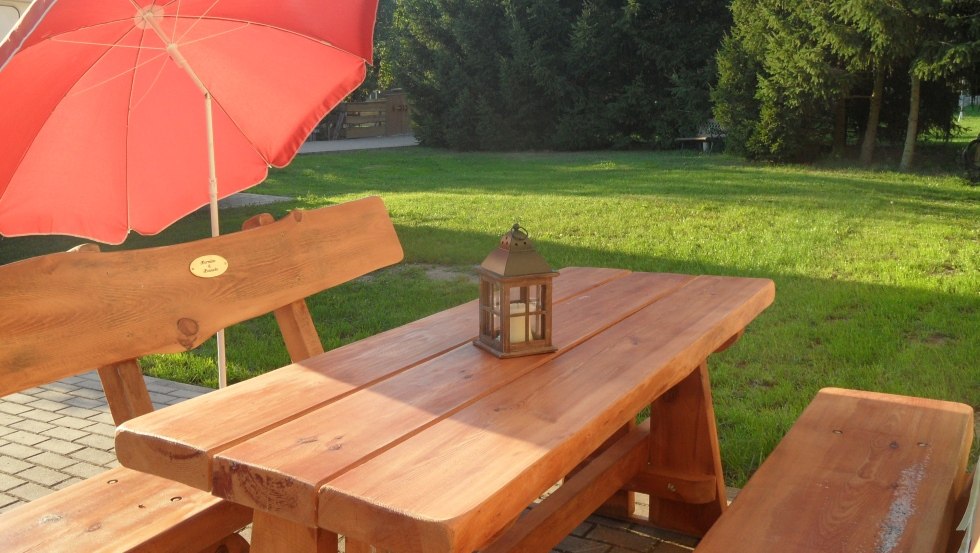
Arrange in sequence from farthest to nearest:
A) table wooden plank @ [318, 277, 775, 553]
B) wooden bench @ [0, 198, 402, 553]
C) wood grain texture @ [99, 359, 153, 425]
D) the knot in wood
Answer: the knot in wood < wood grain texture @ [99, 359, 153, 425] < wooden bench @ [0, 198, 402, 553] < table wooden plank @ [318, 277, 775, 553]

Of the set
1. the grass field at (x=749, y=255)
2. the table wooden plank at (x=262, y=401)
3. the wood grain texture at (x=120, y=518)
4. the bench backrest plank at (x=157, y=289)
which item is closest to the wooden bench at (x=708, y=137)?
the grass field at (x=749, y=255)

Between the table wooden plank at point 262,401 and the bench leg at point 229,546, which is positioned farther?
the bench leg at point 229,546

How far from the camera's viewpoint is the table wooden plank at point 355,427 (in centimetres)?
171

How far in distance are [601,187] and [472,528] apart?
12.1 m

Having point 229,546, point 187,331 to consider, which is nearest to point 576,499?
point 229,546

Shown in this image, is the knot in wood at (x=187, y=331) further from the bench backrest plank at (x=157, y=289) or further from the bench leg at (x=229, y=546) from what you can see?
the bench leg at (x=229, y=546)

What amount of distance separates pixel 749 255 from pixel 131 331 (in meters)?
6.08

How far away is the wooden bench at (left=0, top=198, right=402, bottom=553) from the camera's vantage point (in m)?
2.23

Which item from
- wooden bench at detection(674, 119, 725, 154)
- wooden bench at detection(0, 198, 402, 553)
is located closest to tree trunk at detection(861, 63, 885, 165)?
wooden bench at detection(674, 119, 725, 154)

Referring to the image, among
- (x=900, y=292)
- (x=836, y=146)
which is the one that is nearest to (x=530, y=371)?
(x=900, y=292)

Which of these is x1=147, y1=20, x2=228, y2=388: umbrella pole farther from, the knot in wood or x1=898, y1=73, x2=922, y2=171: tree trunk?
x1=898, y1=73, x2=922, y2=171: tree trunk

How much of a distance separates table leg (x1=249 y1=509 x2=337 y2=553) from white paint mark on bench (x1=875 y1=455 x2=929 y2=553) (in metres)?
1.21

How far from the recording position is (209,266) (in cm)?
286

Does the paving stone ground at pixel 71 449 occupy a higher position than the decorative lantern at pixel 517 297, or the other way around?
the decorative lantern at pixel 517 297
